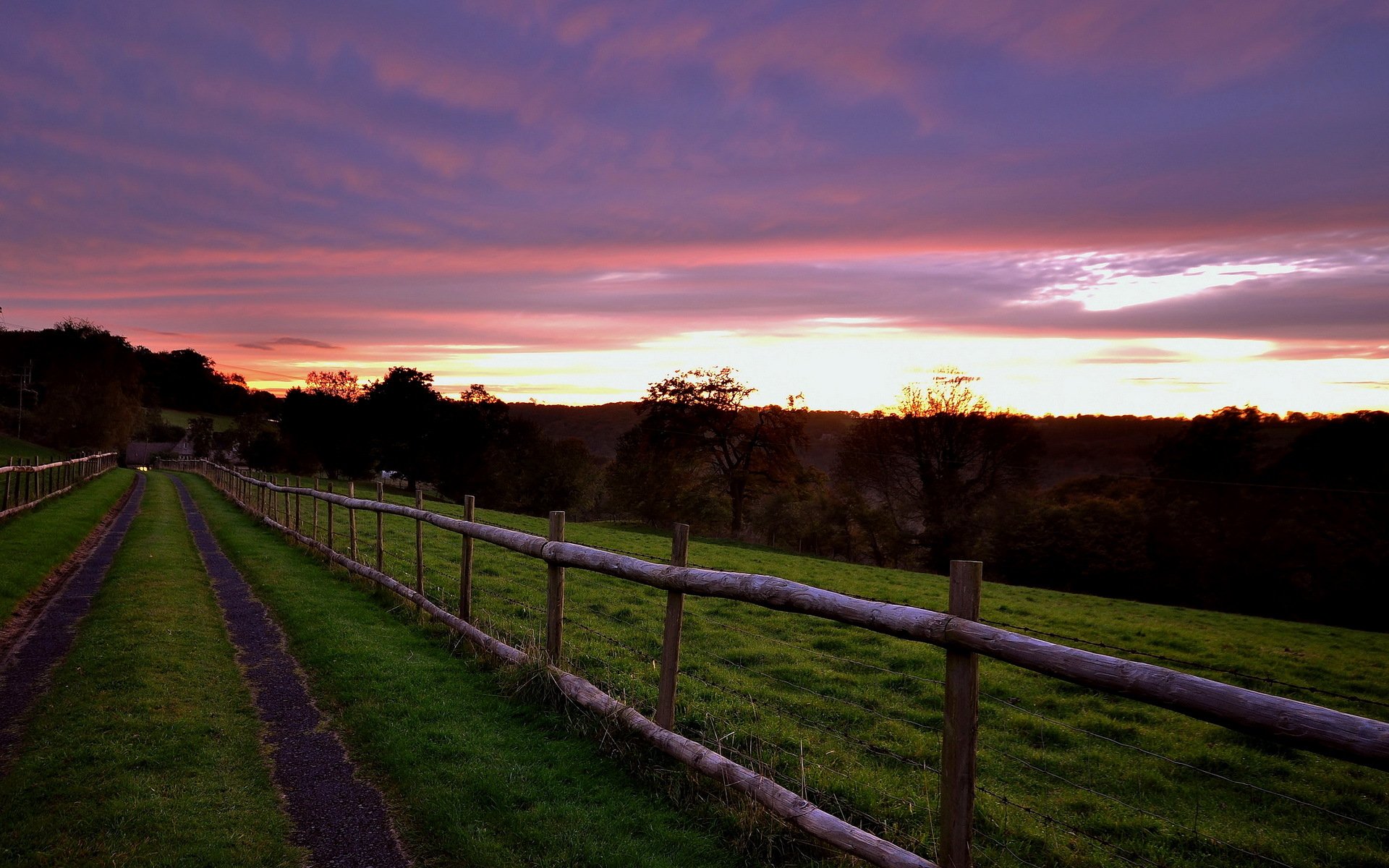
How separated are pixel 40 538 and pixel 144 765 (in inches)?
620

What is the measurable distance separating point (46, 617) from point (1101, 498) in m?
41.4

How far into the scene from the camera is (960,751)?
3686mm

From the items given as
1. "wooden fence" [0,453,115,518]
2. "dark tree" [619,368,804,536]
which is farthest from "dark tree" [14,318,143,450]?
"dark tree" [619,368,804,536]

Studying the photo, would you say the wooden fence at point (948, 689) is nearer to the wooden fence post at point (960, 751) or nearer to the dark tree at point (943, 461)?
the wooden fence post at point (960, 751)

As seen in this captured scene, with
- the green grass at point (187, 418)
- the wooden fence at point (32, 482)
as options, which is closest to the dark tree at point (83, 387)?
the green grass at point (187, 418)

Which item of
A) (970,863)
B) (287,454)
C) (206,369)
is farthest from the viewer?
(206,369)

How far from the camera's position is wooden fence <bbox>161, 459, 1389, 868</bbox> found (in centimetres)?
271

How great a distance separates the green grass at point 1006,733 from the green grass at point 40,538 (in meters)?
5.63

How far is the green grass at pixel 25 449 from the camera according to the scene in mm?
67562

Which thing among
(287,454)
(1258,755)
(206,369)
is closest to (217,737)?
(1258,755)

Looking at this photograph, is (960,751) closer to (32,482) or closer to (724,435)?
(32,482)

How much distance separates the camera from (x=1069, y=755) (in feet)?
23.6

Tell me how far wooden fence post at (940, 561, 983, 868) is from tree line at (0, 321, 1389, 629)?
19.6 metres

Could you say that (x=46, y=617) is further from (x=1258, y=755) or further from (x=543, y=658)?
(x=1258, y=755)
